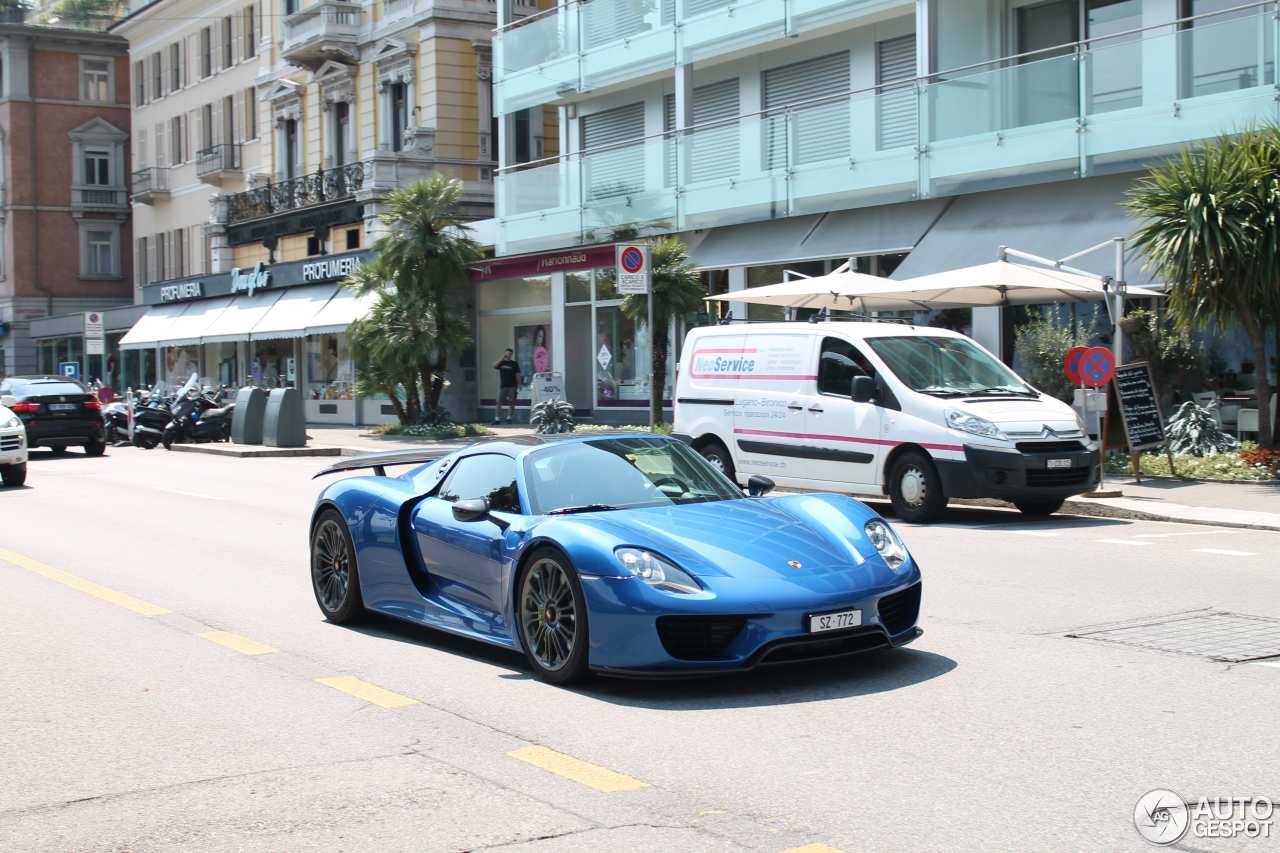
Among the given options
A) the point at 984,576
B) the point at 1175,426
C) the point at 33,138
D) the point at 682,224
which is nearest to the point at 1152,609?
the point at 984,576

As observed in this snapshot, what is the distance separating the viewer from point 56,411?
2870cm

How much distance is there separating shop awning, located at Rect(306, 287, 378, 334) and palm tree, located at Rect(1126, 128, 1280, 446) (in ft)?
82.4

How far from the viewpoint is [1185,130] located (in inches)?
784

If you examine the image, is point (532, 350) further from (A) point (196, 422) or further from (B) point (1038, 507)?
(B) point (1038, 507)

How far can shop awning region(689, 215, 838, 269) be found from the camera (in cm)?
2652

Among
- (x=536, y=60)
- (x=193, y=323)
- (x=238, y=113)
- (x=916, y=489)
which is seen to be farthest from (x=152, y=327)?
(x=916, y=489)

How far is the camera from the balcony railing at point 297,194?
43.5 meters

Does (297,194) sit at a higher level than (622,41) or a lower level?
lower

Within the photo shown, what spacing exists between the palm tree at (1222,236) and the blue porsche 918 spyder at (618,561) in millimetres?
10466

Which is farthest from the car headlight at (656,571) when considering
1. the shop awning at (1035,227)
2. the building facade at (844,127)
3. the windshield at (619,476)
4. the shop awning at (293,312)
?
the shop awning at (293,312)

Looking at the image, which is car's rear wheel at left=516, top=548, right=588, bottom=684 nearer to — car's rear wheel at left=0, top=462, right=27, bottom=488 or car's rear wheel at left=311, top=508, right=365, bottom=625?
car's rear wheel at left=311, top=508, right=365, bottom=625

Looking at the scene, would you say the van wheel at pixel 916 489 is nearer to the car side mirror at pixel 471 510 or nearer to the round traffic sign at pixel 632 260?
the round traffic sign at pixel 632 260

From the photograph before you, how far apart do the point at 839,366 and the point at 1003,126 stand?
8.34 metres

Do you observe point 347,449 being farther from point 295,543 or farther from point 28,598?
point 28,598
